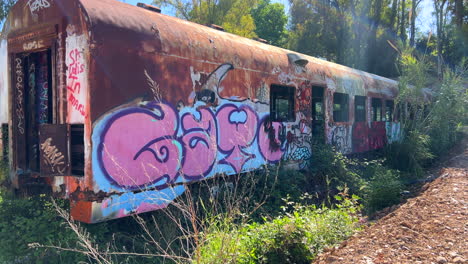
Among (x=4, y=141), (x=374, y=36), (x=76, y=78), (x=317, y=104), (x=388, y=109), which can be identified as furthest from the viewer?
(x=374, y=36)

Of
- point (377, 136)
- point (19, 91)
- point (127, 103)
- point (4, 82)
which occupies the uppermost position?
point (4, 82)

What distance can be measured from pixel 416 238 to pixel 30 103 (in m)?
5.46

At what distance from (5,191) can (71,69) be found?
2.40 metres

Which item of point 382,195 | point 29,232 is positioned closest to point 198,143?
point 29,232

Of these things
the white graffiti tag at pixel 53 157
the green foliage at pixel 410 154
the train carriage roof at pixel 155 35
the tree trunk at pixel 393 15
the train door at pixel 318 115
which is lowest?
the green foliage at pixel 410 154

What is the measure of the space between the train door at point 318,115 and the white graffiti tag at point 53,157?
574cm

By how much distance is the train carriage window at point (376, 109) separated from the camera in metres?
11.2

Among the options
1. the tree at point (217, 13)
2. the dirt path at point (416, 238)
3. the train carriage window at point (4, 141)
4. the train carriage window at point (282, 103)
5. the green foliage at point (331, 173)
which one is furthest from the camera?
the tree at point (217, 13)

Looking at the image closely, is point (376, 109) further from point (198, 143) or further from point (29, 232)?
point (29, 232)

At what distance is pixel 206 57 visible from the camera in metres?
5.50

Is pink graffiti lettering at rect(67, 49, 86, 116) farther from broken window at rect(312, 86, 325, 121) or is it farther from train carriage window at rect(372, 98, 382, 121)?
train carriage window at rect(372, 98, 382, 121)

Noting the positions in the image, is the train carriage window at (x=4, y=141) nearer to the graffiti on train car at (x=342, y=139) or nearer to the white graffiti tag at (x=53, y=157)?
the white graffiti tag at (x=53, y=157)

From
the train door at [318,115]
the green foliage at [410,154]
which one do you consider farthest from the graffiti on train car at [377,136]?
the train door at [318,115]

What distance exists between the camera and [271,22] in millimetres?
33094
